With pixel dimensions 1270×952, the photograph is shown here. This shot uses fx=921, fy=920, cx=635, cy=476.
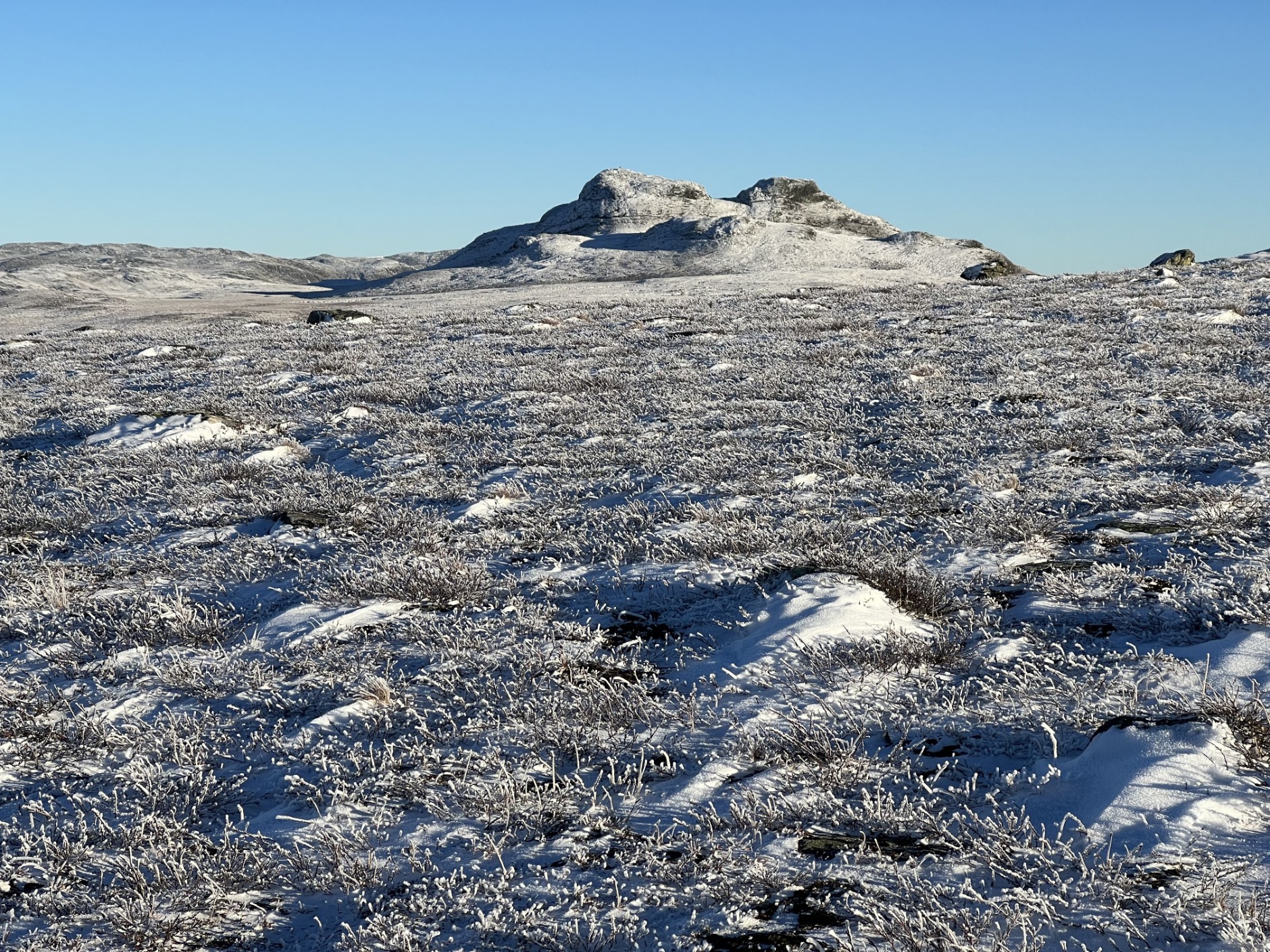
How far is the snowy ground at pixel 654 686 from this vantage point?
3.03 m

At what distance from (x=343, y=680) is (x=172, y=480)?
5.64 meters

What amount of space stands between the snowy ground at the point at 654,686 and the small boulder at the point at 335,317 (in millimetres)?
20594

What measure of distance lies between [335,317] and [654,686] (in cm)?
2950

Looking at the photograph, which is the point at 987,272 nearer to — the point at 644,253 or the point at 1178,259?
the point at 1178,259

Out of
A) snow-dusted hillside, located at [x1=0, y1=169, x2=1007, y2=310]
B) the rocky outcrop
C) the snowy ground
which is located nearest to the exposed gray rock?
the rocky outcrop

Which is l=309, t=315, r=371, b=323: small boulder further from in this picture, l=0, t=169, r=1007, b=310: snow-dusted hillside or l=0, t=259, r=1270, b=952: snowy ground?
l=0, t=169, r=1007, b=310: snow-dusted hillside

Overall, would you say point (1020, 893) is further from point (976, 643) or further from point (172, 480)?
point (172, 480)

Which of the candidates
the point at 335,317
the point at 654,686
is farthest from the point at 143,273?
the point at 654,686

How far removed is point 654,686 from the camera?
457 centimetres

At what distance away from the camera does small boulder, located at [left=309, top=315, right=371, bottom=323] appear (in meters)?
30.9

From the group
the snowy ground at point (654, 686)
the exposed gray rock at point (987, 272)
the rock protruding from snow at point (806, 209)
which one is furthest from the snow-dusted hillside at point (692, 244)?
the snowy ground at point (654, 686)

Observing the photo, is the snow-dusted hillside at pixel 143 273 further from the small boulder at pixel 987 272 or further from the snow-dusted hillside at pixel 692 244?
the small boulder at pixel 987 272

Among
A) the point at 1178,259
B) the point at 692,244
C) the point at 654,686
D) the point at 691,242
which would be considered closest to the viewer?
the point at 654,686

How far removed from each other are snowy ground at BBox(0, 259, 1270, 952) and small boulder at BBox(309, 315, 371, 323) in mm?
20594
